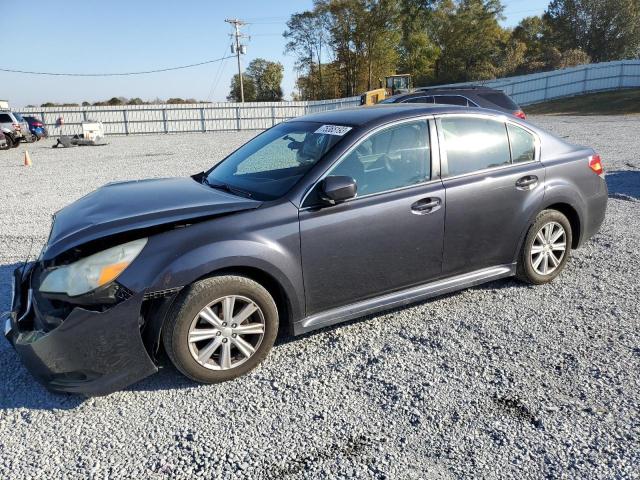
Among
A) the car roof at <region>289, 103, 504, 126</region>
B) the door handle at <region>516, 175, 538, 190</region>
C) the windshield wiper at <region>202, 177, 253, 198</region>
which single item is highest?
the car roof at <region>289, 103, 504, 126</region>

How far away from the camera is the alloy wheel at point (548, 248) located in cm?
440

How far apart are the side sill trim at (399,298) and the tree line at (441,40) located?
55.8 metres

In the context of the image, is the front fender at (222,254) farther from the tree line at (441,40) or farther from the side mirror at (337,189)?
the tree line at (441,40)

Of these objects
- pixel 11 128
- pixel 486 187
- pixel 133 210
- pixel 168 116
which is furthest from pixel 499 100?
pixel 168 116

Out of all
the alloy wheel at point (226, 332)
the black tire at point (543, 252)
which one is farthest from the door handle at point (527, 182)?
the alloy wheel at point (226, 332)

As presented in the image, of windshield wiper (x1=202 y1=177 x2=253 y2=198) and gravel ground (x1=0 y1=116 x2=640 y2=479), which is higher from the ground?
windshield wiper (x1=202 y1=177 x2=253 y2=198)

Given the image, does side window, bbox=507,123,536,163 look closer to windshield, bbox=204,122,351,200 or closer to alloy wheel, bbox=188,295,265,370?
windshield, bbox=204,122,351,200

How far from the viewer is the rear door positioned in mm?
3861

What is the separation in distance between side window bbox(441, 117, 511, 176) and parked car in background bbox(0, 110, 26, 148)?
22.4 metres

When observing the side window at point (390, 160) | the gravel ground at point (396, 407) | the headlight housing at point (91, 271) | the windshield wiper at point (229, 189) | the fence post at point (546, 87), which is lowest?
the gravel ground at point (396, 407)

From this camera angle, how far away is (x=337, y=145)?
3553mm

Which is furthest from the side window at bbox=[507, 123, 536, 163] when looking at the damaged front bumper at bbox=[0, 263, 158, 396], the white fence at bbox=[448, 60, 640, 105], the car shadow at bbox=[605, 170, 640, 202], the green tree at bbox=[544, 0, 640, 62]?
the green tree at bbox=[544, 0, 640, 62]

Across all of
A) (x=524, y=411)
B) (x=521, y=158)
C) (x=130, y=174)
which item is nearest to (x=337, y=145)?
(x=521, y=158)

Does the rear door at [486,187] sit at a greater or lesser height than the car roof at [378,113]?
lesser
